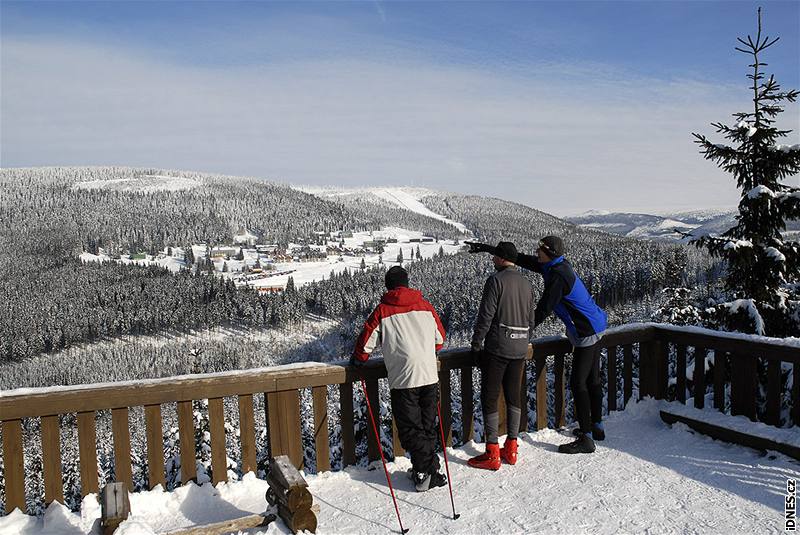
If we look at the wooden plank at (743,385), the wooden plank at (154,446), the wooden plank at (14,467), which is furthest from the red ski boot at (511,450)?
the wooden plank at (14,467)

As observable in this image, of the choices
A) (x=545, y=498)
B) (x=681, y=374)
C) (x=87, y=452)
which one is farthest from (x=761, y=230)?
(x=87, y=452)

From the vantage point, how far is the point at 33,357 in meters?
85.6

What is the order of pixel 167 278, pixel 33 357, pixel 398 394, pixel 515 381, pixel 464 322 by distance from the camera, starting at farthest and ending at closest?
pixel 167 278 → pixel 33 357 → pixel 464 322 → pixel 515 381 → pixel 398 394

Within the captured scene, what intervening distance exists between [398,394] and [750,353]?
314 cm

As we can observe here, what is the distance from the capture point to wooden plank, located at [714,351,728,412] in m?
5.06

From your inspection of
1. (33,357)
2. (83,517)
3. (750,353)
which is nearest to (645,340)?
(750,353)

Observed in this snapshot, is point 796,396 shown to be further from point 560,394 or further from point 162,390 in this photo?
point 162,390

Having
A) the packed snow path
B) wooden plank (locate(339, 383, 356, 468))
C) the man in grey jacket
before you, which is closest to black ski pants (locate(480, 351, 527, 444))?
the man in grey jacket

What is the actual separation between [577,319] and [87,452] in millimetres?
3792

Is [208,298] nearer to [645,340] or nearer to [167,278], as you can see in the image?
[167,278]

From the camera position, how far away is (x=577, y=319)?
463 centimetres

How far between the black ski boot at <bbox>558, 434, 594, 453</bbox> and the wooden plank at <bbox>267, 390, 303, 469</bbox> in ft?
7.17

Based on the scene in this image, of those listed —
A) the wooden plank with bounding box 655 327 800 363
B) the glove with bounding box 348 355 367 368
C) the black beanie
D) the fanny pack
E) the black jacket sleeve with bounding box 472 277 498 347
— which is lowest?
the wooden plank with bounding box 655 327 800 363

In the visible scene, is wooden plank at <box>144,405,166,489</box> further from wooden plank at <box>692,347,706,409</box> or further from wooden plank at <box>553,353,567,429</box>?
wooden plank at <box>692,347,706,409</box>
